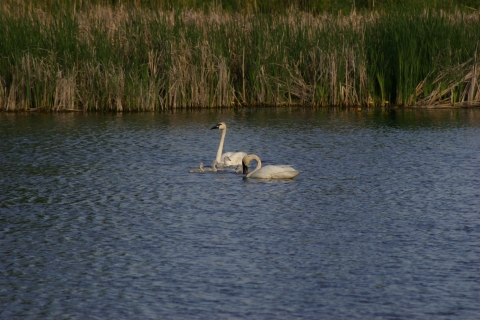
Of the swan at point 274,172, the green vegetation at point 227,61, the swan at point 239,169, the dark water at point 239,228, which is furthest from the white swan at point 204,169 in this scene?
the green vegetation at point 227,61

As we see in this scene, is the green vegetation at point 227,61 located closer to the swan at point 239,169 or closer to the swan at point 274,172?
the swan at point 239,169

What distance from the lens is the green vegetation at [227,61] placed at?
1895cm

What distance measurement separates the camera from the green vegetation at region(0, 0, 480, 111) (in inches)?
746

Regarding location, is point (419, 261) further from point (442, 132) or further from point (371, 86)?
point (371, 86)

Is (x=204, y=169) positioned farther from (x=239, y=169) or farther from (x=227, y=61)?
(x=227, y=61)

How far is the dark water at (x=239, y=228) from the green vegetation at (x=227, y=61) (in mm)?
3206

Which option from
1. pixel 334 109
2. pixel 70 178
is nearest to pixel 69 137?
pixel 70 178

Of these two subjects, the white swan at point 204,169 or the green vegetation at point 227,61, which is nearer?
the white swan at point 204,169

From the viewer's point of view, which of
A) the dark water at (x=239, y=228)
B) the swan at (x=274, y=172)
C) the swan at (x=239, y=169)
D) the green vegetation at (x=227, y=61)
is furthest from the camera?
the green vegetation at (x=227, y=61)

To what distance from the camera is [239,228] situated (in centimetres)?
888

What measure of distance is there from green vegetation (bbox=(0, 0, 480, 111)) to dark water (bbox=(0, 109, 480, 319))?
10.5 feet

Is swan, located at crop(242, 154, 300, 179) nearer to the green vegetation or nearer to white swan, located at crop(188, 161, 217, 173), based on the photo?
white swan, located at crop(188, 161, 217, 173)

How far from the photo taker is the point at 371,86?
19.8m

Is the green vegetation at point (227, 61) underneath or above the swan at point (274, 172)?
above
